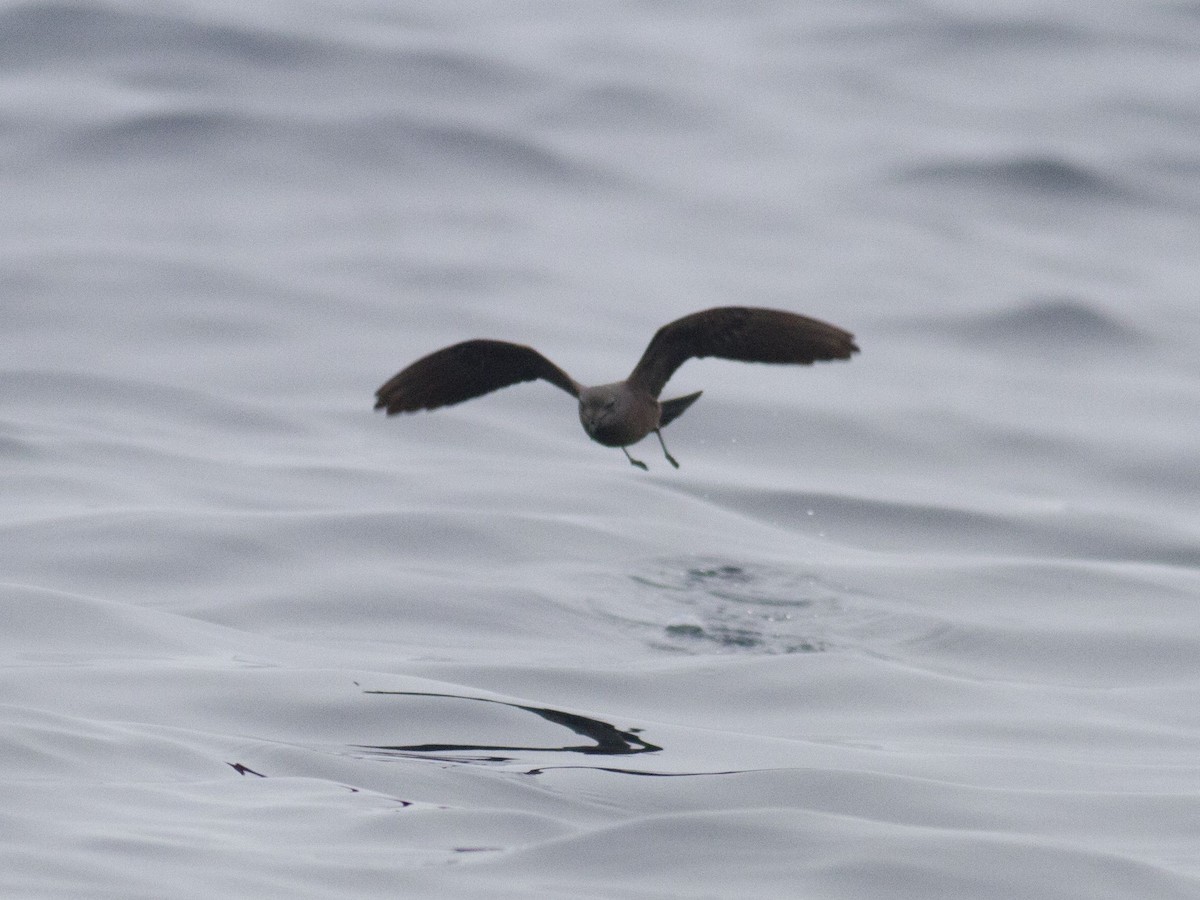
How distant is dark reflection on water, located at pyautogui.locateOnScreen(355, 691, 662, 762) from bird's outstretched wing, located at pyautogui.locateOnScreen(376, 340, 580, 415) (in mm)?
992

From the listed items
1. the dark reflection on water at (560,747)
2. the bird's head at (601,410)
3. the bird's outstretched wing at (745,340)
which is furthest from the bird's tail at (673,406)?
the dark reflection on water at (560,747)

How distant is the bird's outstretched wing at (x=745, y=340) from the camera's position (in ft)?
22.5

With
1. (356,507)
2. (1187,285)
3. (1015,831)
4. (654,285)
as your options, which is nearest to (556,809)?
(1015,831)

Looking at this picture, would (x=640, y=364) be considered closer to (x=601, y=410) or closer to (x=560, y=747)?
(x=601, y=410)

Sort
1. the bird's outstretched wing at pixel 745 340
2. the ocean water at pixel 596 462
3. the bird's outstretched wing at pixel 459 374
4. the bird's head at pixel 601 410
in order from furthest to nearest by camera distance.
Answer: the bird's outstretched wing at pixel 459 374 → the bird's outstretched wing at pixel 745 340 → the bird's head at pixel 601 410 → the ocean water at pixel 596 462

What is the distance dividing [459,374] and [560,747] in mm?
1349

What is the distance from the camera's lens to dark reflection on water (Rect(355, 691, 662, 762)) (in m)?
6.54

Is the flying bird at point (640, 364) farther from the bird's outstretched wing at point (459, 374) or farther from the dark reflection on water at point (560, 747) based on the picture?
the dark reflection on water at point (560, 747)

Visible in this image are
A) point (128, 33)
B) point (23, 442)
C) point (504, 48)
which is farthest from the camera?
point (504, 48)

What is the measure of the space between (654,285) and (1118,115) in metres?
7.29

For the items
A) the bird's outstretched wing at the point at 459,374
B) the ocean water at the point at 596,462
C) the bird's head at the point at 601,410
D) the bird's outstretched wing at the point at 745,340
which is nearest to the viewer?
the ocean water at the point at 596,462

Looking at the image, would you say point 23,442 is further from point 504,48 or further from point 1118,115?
point 1118,115

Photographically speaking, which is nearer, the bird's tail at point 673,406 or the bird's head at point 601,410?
the bird's head at point 601,410

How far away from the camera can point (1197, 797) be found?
669 centimetres
